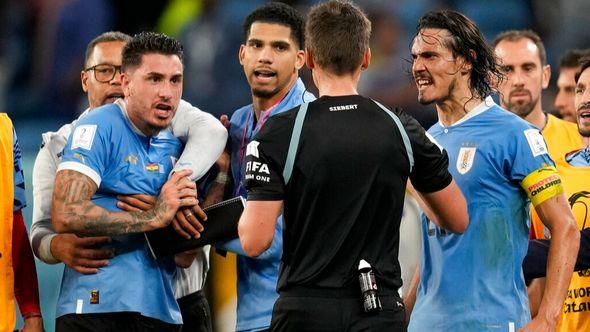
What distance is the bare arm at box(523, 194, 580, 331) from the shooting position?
425 cm

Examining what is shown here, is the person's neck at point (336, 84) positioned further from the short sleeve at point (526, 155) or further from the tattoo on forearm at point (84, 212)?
the tattoo on forearm at point (84, 212)

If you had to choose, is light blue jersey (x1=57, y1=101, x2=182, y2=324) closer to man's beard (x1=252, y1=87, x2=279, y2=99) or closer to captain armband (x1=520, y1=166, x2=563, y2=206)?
man's beard (x1=252, y1=87, x2=279, y2=99)

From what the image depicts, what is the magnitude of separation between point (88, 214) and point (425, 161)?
1.58m

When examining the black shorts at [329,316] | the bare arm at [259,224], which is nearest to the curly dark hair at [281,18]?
the bare arm at [259,224]

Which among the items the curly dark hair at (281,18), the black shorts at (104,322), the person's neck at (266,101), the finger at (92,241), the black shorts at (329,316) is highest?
the curly dark hair at (281,18)

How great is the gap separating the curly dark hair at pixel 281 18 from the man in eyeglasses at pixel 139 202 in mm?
718

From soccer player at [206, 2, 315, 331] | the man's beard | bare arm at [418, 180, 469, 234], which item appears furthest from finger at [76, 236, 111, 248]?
bare arm at [418, 180, 469, 234]

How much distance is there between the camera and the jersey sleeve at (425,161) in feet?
12.9

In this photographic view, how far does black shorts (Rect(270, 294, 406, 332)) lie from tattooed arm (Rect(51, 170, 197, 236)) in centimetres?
108

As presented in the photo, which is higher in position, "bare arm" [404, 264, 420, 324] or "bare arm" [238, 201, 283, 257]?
"bare arm" [238, 201, 283, 257]

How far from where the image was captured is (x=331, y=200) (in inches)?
150

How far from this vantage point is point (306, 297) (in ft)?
12.5

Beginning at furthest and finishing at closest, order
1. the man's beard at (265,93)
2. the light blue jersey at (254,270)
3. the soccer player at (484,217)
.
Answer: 1. the man's beard at (265,93)
2. the light blue jersey at (254,270)
3. the soccer player at (484,217)

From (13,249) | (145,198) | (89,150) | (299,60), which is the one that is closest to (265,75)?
(299,60)
